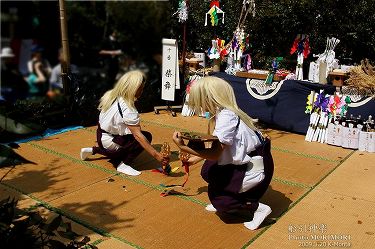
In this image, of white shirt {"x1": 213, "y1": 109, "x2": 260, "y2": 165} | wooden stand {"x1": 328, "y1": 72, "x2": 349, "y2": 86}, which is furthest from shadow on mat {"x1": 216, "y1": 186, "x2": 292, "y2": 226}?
wooden stand {"x1": 328, "y1": 72, "x2": 349, "y2": 86}

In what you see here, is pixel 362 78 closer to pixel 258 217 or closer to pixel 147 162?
pixel 147 162

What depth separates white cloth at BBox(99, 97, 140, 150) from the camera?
3.92 m

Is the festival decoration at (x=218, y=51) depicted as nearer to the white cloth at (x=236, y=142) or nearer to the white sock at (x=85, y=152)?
the white sock at (x=85, y=152)

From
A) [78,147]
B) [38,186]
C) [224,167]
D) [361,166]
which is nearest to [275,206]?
[224,167]

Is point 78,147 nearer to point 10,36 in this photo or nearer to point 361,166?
point 361,166

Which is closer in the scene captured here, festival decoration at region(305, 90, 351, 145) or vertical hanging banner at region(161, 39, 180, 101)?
festival decoration at region(305, 90, 351, 145)

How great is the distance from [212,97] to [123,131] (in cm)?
151

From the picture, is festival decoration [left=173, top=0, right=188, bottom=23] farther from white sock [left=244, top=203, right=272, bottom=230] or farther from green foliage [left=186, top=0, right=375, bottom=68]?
white sock [left=244, top=203, right=272, bottom=230]

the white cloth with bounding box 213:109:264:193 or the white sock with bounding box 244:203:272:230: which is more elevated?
the white cloth with bounding box 213:109:264:193

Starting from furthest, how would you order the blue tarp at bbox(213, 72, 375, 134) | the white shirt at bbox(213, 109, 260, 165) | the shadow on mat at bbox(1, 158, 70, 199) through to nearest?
the blue tarp at bbox(213, 72, 375, 134) < the shadow on mat at bbox(1, 158, 70, 199) < the white shirt at bbox(213, 109, 260, 165)

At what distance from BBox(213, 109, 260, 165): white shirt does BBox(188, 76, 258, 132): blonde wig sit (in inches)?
1.9

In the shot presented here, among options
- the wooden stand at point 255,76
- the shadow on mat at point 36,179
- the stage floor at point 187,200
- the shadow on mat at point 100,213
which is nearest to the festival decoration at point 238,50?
the wooden stand at point 255,76

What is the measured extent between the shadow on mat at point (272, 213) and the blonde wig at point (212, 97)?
2.84 feet

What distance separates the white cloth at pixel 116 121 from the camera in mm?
3922
